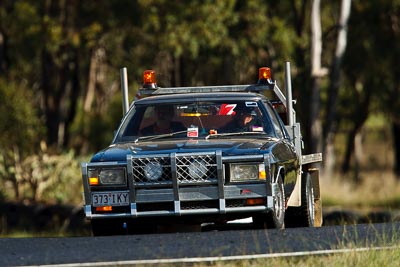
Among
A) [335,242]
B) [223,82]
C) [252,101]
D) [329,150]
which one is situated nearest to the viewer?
[335,242]

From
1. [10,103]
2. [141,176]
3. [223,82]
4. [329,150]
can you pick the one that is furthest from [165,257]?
[223,82]

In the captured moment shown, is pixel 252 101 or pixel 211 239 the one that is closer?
pixel 211 239

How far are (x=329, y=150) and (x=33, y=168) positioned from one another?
518 inches

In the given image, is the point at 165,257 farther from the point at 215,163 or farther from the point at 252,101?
the point at 252,101

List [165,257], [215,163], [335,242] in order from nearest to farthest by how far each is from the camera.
A: [165,257]
[335,242]
[215,163]

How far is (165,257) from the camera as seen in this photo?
9.55 meters

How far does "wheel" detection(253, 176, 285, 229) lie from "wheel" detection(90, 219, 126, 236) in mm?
1309

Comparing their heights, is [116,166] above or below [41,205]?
above

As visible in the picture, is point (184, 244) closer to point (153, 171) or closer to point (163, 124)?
point (153, 171)

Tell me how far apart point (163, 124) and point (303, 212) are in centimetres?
A: 183

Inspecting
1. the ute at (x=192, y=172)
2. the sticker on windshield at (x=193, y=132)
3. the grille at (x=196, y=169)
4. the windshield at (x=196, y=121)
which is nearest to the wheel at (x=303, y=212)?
the ute at (x=192, y=172)

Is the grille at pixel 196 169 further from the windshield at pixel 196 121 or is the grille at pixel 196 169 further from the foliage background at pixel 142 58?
the foliage background at pixel 142 58

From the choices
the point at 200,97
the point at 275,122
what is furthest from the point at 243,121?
the point at 200,97

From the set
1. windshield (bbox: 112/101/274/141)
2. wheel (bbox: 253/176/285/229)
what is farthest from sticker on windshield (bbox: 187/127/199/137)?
wheel (bbox: 253/176/285/229)
